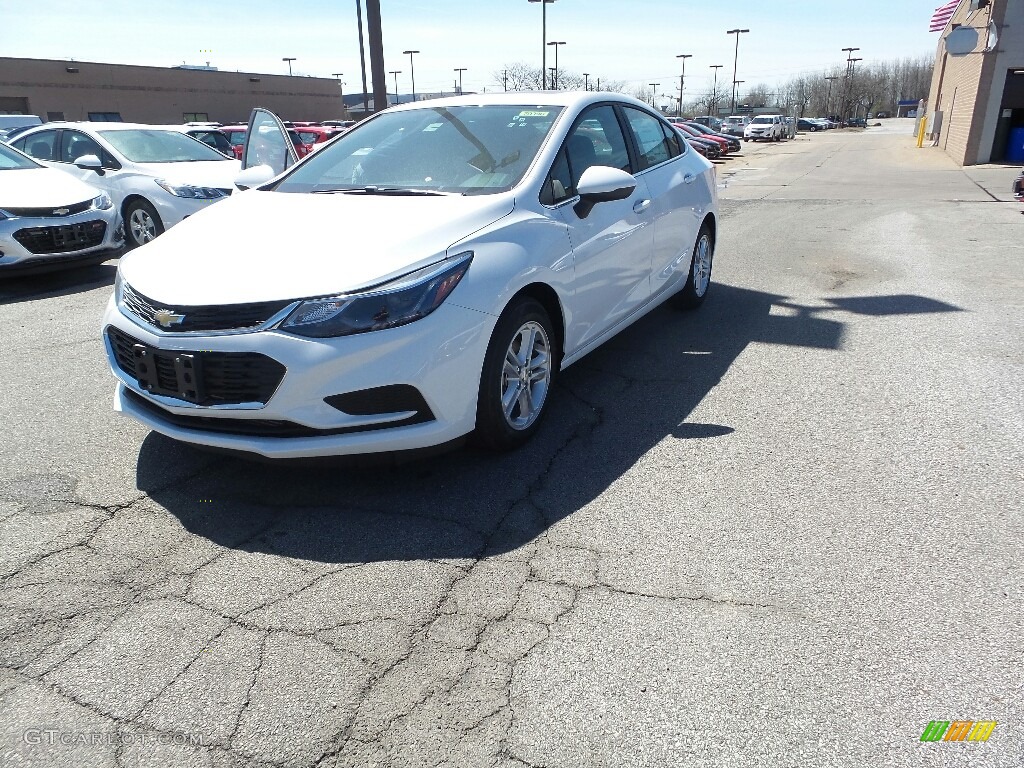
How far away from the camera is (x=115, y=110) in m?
44.1

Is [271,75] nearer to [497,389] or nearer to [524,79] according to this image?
[524,79]

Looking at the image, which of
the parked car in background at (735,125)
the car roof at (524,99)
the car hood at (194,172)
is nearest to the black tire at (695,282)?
the car roof at (524,99)

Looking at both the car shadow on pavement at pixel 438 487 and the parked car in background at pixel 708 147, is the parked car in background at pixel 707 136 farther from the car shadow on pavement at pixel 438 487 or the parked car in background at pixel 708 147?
the car shadow on pavement at pixel 438 487

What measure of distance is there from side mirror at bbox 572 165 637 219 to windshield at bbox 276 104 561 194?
320 millimetres

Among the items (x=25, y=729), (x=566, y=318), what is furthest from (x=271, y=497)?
(x=566, y=318)

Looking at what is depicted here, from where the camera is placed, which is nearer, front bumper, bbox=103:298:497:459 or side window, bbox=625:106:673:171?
front bumper, bbox=103:298:497:459

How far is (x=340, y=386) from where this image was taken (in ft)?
9.99

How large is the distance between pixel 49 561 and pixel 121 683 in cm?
88

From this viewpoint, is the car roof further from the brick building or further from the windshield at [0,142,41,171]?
the brick building

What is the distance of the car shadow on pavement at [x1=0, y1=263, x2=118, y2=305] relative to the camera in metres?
7.55

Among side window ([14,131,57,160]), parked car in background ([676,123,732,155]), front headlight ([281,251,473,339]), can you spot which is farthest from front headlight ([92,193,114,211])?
parked car in background ([676,123,732,155])

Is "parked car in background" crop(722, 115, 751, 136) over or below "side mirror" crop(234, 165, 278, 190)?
below

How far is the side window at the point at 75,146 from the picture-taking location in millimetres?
9984

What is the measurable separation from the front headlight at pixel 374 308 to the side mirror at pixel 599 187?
111 cm
